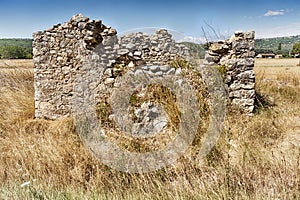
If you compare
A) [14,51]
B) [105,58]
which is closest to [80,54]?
[105,58]

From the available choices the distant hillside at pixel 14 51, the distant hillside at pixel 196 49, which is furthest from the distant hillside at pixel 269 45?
the distant hillside at pixel 14 51

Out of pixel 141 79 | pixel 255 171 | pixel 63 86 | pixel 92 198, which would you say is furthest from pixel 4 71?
pixel 255 171

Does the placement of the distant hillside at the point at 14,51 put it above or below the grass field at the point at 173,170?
above

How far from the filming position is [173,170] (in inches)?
139

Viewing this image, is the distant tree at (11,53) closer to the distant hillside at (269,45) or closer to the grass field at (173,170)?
the distant hillside at (269,45)

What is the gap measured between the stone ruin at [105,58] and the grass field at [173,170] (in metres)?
1.03

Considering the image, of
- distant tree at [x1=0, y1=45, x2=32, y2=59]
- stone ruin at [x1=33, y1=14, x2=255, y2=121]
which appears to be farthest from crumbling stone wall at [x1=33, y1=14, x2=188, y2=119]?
distant tree at [x1=0, y1=45, x2=32, y2=59]

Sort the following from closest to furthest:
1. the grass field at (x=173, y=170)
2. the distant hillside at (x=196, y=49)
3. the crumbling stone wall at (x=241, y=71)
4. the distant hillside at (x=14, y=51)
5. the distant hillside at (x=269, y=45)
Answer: the grass field at (x=173, y=170), the crumbling stone wall at (x=241, y=71), the distant hillside at (x=196, y=49), the distant hillside at (x=269, y=45), the distant hillside at (x=14, y=51)

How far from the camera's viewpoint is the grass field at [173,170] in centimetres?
288

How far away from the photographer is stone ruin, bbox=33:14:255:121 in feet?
20.8

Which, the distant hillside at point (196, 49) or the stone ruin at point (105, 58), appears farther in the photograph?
the distant hillside at point (196, 49)

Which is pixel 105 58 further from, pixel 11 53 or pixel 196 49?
pixel 11 53

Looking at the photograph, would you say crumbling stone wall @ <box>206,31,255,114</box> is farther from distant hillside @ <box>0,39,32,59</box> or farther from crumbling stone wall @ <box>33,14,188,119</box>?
distant hillside @ <box>0,39,32,59</box>

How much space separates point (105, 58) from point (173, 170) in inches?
138
